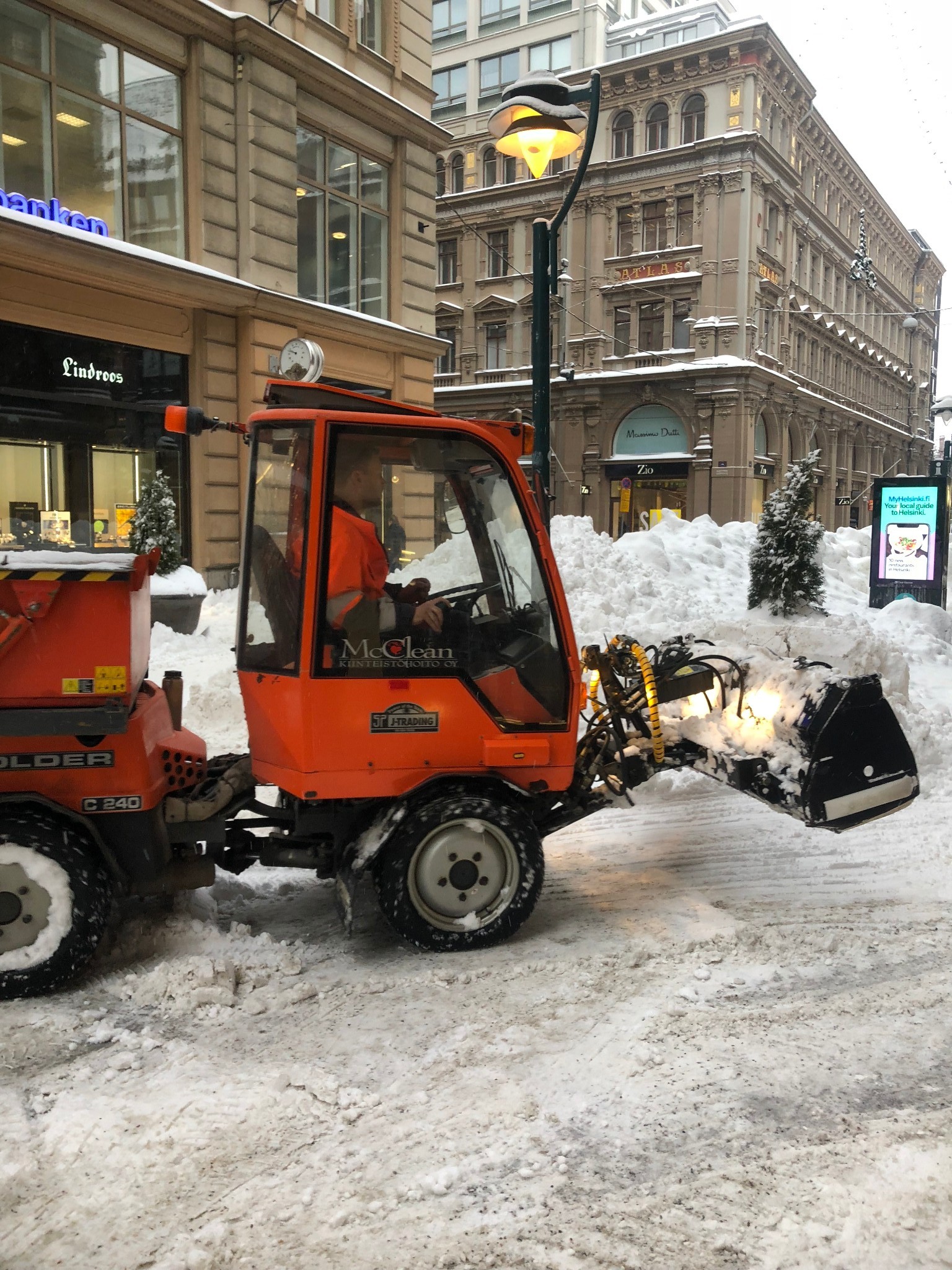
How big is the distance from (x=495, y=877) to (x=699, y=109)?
1542 inches

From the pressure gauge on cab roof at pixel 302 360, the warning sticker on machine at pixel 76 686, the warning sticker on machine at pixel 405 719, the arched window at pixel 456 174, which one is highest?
the arched window at pixel 456 174

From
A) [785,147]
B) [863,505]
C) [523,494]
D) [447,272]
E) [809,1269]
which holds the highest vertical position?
[785,147]

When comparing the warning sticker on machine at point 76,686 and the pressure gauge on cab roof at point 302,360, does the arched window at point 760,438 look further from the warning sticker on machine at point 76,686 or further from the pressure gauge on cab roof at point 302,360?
the warning sticker on machine at point 76,686

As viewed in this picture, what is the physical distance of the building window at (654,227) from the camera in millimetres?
37594

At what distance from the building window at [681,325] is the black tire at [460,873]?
1395 inches

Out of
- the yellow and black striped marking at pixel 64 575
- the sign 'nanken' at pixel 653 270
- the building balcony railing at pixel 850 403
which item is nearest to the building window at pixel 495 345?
the sign 'nanken' at pixel 653 270

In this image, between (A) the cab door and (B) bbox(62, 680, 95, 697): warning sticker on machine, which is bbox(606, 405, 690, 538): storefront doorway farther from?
(B) bbox(62, 680, 95, 697): warning sticker on machine

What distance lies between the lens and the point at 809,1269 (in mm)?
2455

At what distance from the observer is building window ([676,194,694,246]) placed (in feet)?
122

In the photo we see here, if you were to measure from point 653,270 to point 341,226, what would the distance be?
2280 centimetres

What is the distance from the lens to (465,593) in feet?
14.2

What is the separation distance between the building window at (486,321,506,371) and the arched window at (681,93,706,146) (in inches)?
373

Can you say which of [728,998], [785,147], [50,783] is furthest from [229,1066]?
[785,147]

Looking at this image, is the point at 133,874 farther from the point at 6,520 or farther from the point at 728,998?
the point at 6,520
